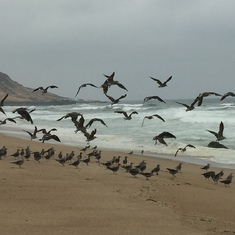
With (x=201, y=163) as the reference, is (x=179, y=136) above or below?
above

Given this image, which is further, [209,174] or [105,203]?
[209,174]

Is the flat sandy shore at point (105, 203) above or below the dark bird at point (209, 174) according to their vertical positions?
below

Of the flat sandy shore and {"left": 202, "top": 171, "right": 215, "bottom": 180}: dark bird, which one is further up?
{"left": 202, "top": 171, "right": 215, "bottom": 180}: dark bird

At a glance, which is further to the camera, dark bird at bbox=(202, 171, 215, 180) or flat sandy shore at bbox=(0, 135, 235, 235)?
dark bird at bbox=(202, 171, 215, 180)

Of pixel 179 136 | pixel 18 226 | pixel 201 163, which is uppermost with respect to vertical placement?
pixel 179 136

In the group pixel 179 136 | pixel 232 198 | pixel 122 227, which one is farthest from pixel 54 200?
pixel 179 136

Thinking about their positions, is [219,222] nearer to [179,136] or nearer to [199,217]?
[199,217]

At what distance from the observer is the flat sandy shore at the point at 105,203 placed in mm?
7157

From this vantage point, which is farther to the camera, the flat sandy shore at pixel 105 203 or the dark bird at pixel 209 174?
the dark bird at pixel 209 174

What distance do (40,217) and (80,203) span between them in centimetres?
131

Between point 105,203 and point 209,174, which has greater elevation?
point 209,174

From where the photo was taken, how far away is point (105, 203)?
8.59 meters

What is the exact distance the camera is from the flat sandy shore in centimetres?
716

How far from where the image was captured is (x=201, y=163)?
60.3 feet
